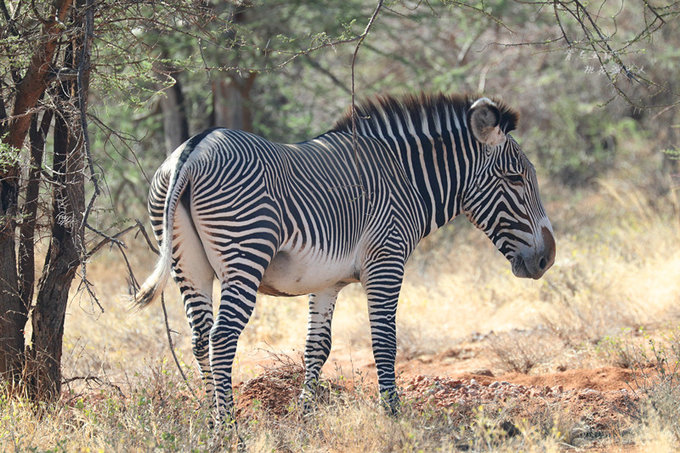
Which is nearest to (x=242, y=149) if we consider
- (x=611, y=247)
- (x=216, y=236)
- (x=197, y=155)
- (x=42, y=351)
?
(x=197, y=155)

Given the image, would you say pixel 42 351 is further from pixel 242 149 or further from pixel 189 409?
pixel 242 149

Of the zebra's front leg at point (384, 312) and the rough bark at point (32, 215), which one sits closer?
the zebra's front leg at point (384, 312)

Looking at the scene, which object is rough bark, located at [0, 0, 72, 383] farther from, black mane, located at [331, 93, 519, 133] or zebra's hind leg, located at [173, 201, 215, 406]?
black mane, located at [331, 93, 519, 133]

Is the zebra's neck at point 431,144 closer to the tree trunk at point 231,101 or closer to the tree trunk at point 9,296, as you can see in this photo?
the tree trunk at point 9,296

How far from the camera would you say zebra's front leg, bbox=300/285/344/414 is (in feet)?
19.2

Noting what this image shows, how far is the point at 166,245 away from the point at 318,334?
175 cm

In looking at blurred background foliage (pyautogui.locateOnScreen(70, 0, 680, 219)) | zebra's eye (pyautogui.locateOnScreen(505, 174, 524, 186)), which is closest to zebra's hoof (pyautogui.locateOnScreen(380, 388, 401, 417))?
zebra's eye (pyautogui.locateOnScreen(505, 174, 524, 186))

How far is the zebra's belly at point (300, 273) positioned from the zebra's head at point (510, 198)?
1.34 meters

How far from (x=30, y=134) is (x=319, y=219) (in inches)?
90.4

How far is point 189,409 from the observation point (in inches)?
199

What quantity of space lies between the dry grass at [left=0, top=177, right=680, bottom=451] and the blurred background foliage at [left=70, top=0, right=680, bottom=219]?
5.45ft

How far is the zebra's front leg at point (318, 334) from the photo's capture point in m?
5.86

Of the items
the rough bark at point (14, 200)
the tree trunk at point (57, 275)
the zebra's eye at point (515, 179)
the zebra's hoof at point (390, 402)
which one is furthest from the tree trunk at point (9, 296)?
the zebra's eye at point (515, 179)

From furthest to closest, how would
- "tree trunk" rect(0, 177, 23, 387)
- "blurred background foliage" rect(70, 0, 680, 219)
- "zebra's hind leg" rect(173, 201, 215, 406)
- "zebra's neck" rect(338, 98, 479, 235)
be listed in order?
1. "blurred background foliage" rect(70, 0, 680, 219)
2. "zebra's neck" rect(338, 98, 479, 235)
3. "tree trunk" rect(0, 177, 23, 387)
4. "zebra's hind leg" rect(173, 201, 215, 406)
